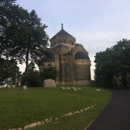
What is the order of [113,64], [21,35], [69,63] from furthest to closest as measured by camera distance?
[69,63], [113,64], [21,35]

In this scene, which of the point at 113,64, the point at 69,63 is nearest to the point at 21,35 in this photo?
the point at 113,64

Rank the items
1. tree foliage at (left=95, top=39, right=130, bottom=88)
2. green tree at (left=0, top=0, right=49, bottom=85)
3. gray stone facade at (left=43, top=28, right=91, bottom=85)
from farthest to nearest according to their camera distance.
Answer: gray stone facade at (left=43, top=28, right=91, bottom=85)
tree foliage at (left=95, top=39, right=130, bottom=88)
green tree at (left=0, top=0, right=49, bottom=85)

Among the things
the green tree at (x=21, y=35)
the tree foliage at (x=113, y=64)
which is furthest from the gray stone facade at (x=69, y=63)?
the green tree at (x=21, y=35)

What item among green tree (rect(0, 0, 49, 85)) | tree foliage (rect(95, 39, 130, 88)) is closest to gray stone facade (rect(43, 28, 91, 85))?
tree foliage (rect(95, 39, 130, 88))

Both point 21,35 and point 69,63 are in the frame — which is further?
point 69,63

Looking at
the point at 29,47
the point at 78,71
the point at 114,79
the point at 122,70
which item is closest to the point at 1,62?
the point at 29,47

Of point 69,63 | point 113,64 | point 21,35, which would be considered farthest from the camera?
point 69,63

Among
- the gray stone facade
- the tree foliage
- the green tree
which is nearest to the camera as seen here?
the green tree

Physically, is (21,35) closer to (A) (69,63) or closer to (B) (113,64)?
(B) (113,64)

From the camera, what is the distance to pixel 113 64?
3095cm

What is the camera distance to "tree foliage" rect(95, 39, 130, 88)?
103ft

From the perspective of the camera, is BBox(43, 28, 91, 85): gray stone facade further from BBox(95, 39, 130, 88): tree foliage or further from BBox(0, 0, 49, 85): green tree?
BBox(0, 0, 49, 85): green tree

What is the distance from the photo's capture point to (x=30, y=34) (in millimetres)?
26578

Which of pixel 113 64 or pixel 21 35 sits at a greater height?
pixel 21 35
